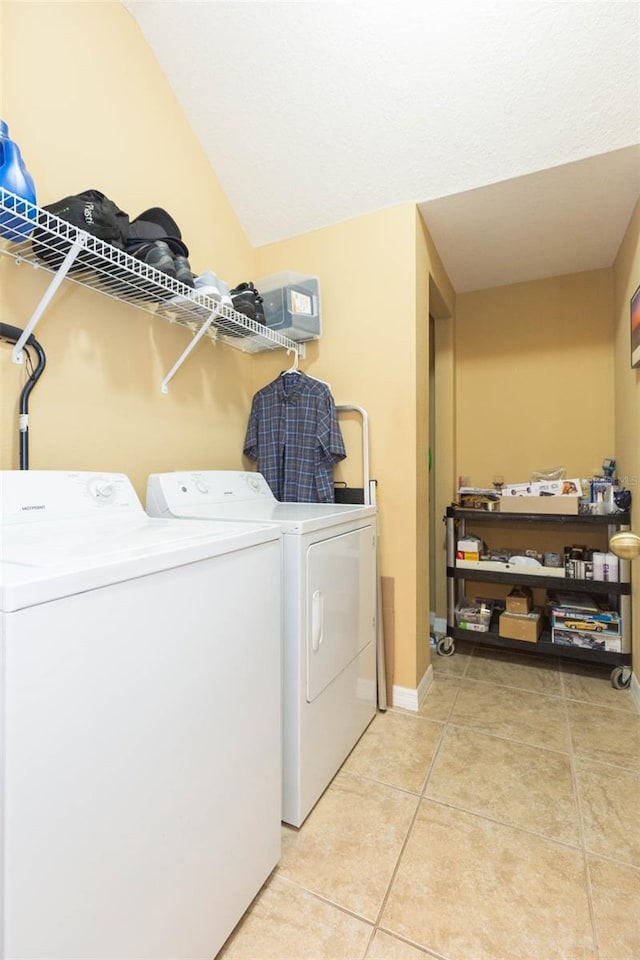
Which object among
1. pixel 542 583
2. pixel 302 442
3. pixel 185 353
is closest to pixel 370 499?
pixel 302 442

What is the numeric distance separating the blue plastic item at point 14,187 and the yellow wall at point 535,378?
2745mm

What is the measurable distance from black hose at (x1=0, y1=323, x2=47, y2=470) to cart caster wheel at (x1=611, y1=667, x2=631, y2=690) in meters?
2.77

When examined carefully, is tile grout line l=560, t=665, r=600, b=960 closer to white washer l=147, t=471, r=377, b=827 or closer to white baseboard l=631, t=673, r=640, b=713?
white baseboard l=631, t=673, r=640, b=713

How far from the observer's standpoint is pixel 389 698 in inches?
83.9

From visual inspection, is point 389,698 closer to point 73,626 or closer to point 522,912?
point 522,912

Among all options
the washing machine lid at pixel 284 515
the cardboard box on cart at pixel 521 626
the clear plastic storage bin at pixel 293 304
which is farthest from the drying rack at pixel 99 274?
the cardboard box on cart at pixel 521 626

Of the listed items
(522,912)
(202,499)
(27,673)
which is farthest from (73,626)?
(522,912)

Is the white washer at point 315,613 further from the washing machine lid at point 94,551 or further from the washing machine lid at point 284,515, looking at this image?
the washing machine lid at point 94,551

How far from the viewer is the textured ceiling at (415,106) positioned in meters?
1.59

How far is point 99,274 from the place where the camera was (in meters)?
1.46

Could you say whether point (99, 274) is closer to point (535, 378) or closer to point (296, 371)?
point (296, 371)

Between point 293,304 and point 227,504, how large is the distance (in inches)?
40.6

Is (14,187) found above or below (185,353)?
above

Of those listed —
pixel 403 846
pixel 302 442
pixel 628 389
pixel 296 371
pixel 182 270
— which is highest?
pixel 182 270
